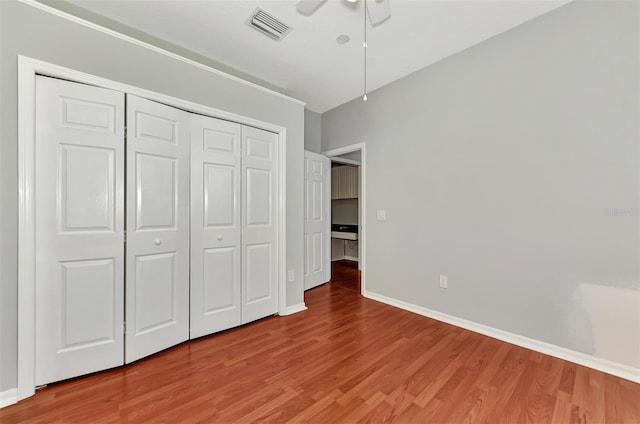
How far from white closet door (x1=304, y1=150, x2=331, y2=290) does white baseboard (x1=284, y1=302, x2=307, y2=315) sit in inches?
26.0

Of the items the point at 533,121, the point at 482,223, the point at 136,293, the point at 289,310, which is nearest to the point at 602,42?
the point at 533,121

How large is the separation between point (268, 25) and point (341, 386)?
9.53 feet

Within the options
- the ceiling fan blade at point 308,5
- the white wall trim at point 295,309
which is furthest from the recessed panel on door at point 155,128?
the white wall trim at point 295,309

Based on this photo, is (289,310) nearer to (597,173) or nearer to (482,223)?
(482,223)

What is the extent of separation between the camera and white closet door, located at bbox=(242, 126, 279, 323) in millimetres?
2619

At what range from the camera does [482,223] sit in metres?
2.47

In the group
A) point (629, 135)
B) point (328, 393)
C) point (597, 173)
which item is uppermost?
point (629, 135)

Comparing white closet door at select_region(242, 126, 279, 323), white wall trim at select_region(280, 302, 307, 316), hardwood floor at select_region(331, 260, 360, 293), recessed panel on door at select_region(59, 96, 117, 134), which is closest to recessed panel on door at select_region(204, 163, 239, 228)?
white closet door at select_region(242, 126, 279, 323)

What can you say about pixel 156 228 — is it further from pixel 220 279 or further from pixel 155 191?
pixel 220 279

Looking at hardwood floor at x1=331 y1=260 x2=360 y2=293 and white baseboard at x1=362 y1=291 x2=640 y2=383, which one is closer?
white baseboard at x1=362 y1=291 x2=640 y2=383

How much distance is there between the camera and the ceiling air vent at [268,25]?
6.91 feet

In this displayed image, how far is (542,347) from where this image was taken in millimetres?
2111

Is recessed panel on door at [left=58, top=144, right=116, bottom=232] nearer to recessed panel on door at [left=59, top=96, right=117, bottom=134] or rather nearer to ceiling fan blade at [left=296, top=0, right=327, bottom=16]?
recessed panel on door at [left=59, top=96, right=117, bottom=134]

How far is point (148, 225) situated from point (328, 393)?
182 centimetres
